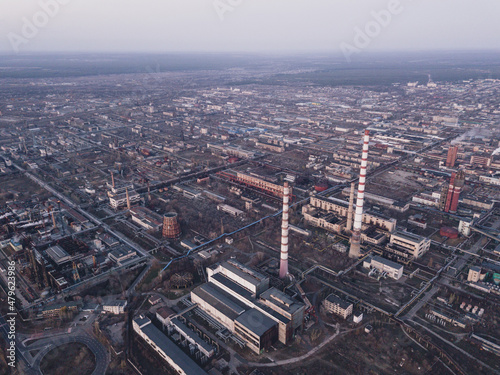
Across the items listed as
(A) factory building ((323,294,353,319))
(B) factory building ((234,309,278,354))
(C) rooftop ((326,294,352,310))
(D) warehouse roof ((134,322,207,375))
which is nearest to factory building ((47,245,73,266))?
(D) warehouse roof ((134,322,207,375))

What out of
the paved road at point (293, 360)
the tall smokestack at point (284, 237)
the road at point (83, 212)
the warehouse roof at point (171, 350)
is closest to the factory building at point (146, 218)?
the road at point (83, 212)

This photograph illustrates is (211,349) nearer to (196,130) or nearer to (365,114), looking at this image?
(196,130)

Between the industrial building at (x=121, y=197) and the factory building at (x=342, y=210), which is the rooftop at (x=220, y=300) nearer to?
the factory building at (x=342, y=210)

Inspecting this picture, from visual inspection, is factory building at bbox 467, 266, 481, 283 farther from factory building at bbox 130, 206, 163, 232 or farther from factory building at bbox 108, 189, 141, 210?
factory building at bbox 108, 189, 141, 210

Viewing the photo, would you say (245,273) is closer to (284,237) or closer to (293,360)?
(284,237)

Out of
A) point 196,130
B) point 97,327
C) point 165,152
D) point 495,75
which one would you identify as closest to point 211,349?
point 97,327

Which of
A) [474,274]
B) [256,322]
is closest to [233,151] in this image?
[474,274]
